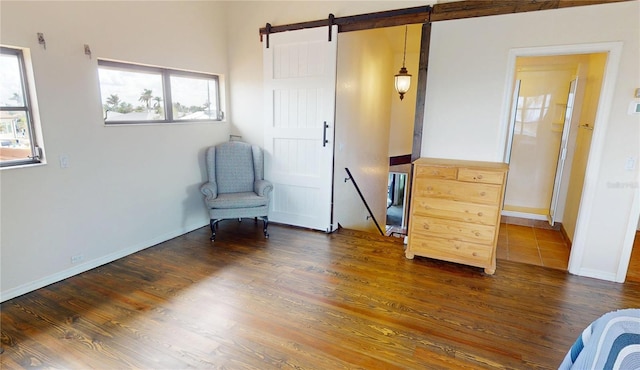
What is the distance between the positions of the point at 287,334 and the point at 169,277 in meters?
1.40

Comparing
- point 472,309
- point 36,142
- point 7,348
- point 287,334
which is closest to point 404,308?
point 472,309

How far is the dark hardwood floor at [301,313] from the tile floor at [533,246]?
8.6 inches

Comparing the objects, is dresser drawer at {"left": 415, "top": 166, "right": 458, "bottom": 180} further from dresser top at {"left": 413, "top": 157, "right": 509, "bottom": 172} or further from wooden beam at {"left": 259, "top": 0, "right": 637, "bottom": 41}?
wooden beam at {"left": 259, "top": 0, "right": 637, "bottom": 41}

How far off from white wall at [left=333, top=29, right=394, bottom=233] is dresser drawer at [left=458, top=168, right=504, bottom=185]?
60.8 inches

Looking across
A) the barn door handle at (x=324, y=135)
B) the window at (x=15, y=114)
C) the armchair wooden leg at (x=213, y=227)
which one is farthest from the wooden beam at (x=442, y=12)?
the window at (x=15, y=114)

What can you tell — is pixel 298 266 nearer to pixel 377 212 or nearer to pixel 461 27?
pixel 461 27

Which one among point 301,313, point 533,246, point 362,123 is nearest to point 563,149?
point 533,246

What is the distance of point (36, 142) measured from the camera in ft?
8.80

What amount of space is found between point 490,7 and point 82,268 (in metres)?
4.54

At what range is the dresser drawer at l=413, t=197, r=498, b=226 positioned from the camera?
3.02 meters

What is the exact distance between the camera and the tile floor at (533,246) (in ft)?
11.4

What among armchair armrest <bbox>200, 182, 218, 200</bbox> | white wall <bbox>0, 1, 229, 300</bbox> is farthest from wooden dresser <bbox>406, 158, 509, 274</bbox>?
white wall <bbox>0, 1, 229, 300</bbox>

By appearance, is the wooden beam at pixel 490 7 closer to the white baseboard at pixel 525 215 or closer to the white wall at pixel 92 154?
the white wall at pixel 92 154

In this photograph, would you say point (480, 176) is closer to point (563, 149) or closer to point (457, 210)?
point (457, 210)
